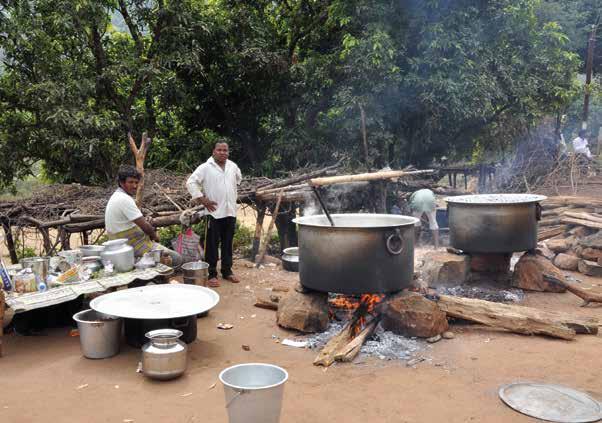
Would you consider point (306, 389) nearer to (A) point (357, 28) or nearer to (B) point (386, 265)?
(B) point (386, 265)

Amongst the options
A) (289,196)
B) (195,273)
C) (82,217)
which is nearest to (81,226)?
(82,217)

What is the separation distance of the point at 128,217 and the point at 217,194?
147 centimetres

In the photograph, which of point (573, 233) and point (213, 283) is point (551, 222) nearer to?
point (573, 233)

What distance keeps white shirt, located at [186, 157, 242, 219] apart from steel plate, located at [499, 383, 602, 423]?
166 inches

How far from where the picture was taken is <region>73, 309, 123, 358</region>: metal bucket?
462 cm

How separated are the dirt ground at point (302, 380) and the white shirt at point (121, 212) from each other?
128cm

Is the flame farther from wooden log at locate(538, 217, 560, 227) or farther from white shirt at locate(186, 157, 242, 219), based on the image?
wooden log at locate(538, 217, 560, 227)

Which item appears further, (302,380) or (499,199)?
(499,199)

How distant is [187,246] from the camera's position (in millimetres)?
7156

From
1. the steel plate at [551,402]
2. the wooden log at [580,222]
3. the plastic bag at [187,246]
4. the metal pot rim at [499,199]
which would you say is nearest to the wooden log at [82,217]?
the plastic bag at [187,246]

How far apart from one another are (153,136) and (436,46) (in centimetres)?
704

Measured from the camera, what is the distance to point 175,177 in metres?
9.70

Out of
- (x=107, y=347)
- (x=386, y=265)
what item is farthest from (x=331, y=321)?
(x=107, y=347)

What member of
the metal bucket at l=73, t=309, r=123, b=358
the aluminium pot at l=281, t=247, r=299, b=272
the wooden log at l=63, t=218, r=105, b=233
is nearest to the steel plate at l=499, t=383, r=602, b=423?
the metal bucket at l=73, t=309, r=123, b=358
